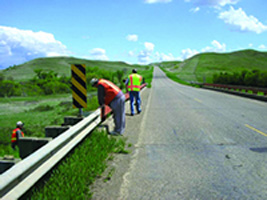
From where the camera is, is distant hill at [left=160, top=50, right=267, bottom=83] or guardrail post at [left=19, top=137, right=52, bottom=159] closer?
guardrail post at [left=19, top=137, right=52, bottom=159]

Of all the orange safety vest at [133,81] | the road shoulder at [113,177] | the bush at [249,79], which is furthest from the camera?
the bush at [249,79]

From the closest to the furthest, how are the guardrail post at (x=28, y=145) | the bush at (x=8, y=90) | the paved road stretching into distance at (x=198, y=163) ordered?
the paved road stretching into distance at (x=198, y=163)
the guardrail post at (x=28, y=145)
the bush at (x=8, y=90)

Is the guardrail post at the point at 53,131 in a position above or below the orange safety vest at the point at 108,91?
below

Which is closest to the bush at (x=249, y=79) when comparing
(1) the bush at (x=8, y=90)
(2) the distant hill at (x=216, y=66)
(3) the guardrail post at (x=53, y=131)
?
(3) the guardrail post at (x=53, y=131)

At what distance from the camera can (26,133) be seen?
1212 centimetres

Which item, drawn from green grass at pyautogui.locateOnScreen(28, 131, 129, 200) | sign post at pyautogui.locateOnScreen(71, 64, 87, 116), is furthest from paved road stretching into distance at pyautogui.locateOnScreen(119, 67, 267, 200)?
sign post at pyautogui.locateOnScreen(71, 64, 87, 116)

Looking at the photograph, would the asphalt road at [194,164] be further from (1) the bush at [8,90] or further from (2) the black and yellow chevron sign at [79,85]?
(1) the bush at [8,90]

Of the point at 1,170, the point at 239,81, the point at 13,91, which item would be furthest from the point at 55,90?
the point at 1,170

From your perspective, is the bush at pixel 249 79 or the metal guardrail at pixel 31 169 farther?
the bush at pixel 249 79

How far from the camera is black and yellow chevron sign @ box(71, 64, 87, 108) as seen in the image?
651 cm

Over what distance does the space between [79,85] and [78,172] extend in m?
3.23

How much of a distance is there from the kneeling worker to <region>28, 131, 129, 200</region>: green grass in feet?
4.43

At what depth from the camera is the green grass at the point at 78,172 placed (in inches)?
123

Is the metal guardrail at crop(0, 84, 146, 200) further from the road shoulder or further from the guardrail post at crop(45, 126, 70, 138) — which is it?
the guardrail post at crop(45, 126, 70, 138)
